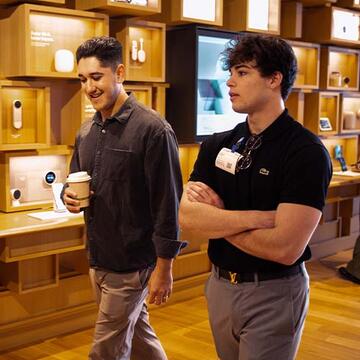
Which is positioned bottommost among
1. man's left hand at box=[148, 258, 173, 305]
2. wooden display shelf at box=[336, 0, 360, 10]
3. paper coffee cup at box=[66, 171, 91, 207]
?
man's left hand at box=[148, 258, 173, 305]

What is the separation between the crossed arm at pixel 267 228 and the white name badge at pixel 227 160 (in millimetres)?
120

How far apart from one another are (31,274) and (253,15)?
261 centimetres

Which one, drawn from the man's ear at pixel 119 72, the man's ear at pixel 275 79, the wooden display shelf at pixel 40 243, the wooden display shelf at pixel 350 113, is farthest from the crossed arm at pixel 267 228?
the wooden display shelf at pixel 350 113

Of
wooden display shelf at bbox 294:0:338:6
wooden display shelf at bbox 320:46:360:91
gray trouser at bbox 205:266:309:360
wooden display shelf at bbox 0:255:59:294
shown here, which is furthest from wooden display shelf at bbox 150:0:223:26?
gray trouser at bbox 205:266:309:360

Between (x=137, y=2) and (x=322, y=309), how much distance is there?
2.49 m

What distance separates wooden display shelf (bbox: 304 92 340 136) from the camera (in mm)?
5906

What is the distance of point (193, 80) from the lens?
14.9 feet

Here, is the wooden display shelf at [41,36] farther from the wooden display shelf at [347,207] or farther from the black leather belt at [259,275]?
the wooden display shelf at [347,207]

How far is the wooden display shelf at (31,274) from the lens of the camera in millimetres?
3693

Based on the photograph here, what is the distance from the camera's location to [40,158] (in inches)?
159

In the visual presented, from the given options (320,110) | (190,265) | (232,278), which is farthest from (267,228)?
(320,110)

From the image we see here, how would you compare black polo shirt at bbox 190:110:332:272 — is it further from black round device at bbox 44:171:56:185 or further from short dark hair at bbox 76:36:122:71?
black round device at bbox 44:171:56:185

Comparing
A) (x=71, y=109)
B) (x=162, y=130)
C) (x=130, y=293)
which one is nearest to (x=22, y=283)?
(x=71, y=109)

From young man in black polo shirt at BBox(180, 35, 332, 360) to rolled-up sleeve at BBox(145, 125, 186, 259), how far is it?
457 millimetres
